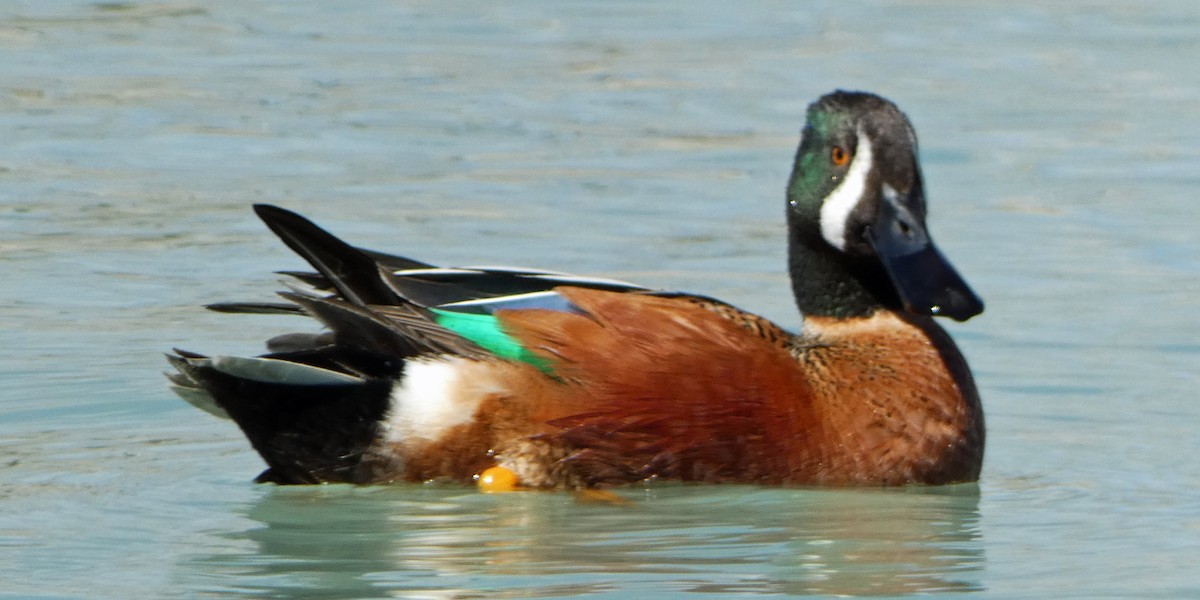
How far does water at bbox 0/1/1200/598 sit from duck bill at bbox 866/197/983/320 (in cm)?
55

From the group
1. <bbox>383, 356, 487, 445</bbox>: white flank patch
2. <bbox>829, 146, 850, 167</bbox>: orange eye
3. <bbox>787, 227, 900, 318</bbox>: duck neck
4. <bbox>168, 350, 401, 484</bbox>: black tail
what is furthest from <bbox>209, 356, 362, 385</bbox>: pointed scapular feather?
<bbox>829, 146, 850, 167</bbox>: orange eye

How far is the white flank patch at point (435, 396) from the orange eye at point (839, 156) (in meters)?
1.23

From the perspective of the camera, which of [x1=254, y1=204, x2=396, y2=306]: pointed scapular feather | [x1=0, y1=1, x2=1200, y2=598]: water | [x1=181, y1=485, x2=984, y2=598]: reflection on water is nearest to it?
[x1=181, y1=485, x2=984, y2=598]: reflection on water

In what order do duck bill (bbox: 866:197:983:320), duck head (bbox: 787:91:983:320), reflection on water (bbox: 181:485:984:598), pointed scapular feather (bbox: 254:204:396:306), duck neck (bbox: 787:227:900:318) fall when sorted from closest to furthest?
reflection on water (bbox: 181:485:984:598)
pointed scapular feather (bbox: 254:204:396:306)
duck bill (bbox: 866:197:983:320)
duck head (bbox: 787:91:983:320)
duck neck (bbox: 787:227:900:318)

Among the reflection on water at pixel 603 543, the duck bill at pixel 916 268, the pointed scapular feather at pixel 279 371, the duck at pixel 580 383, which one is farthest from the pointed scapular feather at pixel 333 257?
the duck bill at pixel 916 268

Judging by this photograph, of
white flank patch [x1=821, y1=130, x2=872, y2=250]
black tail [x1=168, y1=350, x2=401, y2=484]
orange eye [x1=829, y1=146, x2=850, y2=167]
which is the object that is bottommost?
black tail [x1=168, y1=350, x2=401, y2=484]

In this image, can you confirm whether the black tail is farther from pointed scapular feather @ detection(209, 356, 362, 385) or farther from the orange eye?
the orange eye

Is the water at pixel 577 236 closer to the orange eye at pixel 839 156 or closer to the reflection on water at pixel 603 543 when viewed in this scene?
the reflection on water at pixel 603 543

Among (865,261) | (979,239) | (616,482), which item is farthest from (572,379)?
(979,239)

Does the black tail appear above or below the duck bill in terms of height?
below

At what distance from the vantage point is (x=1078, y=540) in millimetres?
5918

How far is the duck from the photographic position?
6273 mm

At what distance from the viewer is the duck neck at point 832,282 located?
22.3 feet

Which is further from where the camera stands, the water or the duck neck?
the duck neck
